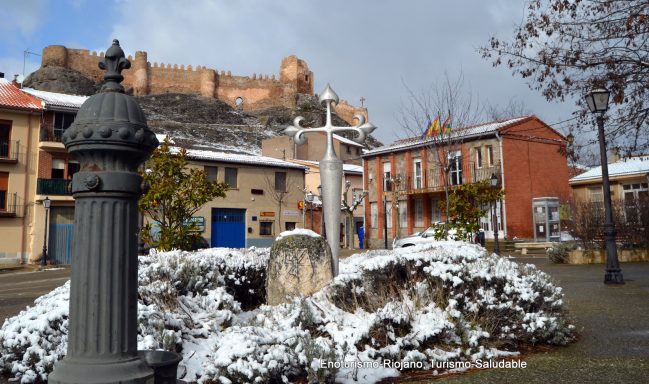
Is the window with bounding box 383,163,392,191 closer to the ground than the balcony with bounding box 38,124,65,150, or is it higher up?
closer to the ground

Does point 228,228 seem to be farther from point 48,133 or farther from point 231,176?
point 48,133

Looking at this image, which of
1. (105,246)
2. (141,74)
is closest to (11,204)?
(105,246)

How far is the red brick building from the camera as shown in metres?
28.9

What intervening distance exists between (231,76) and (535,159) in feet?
205

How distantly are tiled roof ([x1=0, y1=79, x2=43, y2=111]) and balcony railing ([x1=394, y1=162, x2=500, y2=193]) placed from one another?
72.6 ft

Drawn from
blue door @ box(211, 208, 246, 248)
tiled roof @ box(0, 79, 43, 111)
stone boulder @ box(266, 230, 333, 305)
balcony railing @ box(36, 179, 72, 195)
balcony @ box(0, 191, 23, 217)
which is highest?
tiled roof @ box(0, 79, 43, 111)

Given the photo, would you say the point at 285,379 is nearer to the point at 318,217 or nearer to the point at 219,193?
the point at 219,193

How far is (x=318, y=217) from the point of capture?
3934 centimetres

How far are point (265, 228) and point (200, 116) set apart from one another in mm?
44463

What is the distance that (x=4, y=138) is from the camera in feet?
90.6

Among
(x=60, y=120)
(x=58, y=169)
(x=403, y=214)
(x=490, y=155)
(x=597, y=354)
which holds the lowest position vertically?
(x=597, y=354)

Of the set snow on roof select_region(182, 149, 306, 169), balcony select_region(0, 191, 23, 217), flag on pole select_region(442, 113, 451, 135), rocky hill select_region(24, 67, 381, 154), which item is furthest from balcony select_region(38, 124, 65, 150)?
rocky hill select_region(24, 67, 381, 154)

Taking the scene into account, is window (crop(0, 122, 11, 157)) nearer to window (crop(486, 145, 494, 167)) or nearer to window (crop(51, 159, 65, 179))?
window (crop(51, 159, 65, 179))

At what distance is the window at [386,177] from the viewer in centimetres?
3541
